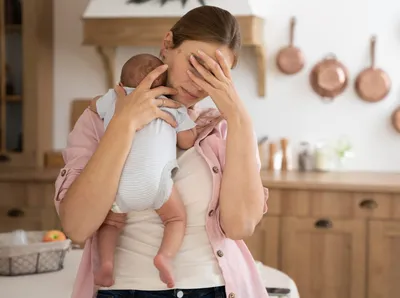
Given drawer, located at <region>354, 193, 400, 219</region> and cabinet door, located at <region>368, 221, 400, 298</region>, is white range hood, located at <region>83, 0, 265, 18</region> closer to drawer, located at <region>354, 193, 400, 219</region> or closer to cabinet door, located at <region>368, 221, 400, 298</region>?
drawer, located at <region>354, 193, 400, 219</region>

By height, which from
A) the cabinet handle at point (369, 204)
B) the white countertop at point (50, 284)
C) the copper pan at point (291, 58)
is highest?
the copper pan at point (291, 58)

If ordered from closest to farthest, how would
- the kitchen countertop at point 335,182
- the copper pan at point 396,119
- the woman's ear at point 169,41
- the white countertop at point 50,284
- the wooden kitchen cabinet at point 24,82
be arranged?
the woman's ear at point 169,41 → the white countertop at point 50,284 → the kitchen countertop at point 335,182 → the copper pan at point 396,119 → the wooden kitchen cabinet at point 24,82

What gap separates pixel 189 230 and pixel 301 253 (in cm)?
228

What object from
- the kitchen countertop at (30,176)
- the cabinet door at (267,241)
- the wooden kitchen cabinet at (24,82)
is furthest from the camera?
the wooden kitchen cabinet at (24,82)

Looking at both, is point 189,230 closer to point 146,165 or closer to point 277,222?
point 146,165

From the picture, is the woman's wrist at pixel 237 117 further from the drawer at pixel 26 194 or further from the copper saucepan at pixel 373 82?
the copper saucepan at pixel 373 82

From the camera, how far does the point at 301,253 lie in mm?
3541

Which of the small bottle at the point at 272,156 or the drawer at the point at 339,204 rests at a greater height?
the small bottle at the point at 272,156

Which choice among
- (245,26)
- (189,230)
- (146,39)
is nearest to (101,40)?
(146,39)

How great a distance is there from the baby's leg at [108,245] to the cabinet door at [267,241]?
227 centimetres

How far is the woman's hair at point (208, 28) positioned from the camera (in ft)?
4.34

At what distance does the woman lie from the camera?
1303mm

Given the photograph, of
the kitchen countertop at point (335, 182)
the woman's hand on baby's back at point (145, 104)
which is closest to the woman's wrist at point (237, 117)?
the woman's hand on baby's back at point (145, 104)

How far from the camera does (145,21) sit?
3.81 m
